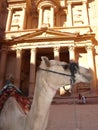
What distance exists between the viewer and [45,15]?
23.8 metres

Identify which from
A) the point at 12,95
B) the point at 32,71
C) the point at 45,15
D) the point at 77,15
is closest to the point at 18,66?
the point at 32,71

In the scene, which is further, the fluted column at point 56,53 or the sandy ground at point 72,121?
the fluted column at point 56,53

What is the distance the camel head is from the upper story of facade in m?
18.7

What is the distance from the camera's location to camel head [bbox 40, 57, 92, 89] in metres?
3.04

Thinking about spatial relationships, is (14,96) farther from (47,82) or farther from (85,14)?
(85,14)

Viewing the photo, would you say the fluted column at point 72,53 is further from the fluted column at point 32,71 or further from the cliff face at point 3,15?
the cliff face at point 3,15

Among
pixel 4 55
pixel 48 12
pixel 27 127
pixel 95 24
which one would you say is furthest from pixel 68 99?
pixel 27 127

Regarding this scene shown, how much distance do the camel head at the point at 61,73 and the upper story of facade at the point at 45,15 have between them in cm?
1874

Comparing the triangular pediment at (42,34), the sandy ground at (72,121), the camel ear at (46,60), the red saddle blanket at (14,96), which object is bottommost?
the sandy ground at (72,121)

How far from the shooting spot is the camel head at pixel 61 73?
3.04 m

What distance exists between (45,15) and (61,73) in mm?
21273

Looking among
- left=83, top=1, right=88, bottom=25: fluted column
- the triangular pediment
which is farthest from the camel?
left=83, top=1, right=88, bottom=25: fluted column

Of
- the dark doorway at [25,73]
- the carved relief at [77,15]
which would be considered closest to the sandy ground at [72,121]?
the dark doorway at [25,73]

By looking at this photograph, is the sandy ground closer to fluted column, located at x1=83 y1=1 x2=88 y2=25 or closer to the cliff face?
fluted column, located at x1=83 y1=1 x2=88 y2=25
